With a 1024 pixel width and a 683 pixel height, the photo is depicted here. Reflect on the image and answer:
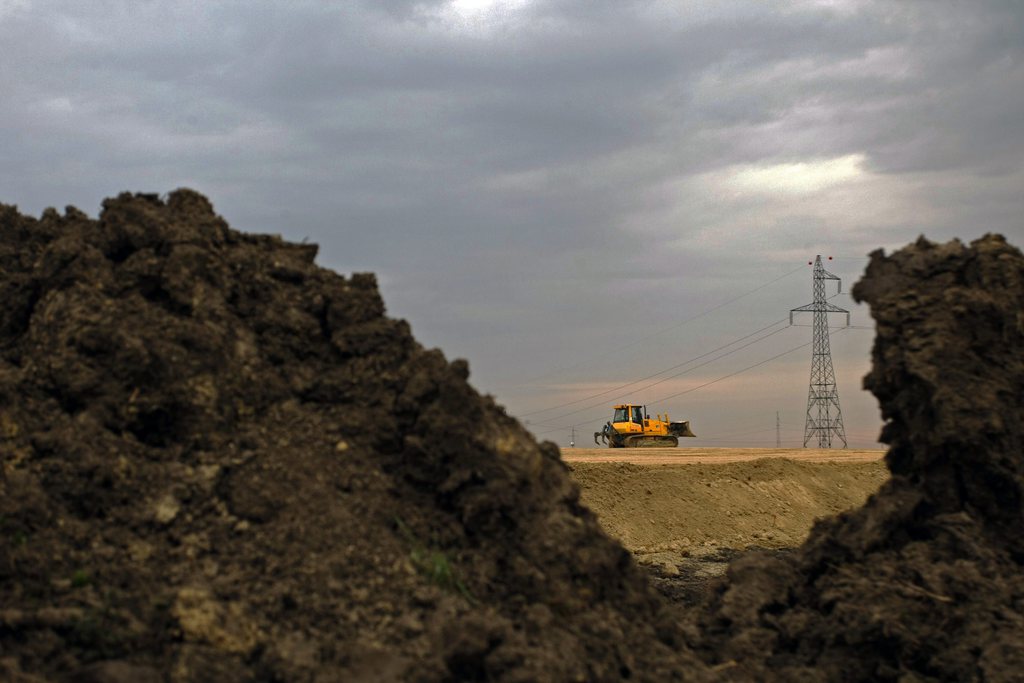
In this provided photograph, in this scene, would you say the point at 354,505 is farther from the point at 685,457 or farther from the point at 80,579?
the point at 685,457

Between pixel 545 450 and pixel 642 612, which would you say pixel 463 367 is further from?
pixel 642 612

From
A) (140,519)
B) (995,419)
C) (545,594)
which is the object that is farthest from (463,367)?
(995,419)

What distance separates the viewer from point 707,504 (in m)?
21.5

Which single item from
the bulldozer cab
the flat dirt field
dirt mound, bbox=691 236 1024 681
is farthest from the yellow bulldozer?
dirt mound, bbox=691 236 1024 681

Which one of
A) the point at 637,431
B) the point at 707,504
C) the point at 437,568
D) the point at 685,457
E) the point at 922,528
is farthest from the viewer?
the point at 637,431

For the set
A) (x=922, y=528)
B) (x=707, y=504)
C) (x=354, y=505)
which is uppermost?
(x=354, y=505)

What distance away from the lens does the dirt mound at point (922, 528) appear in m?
7.90

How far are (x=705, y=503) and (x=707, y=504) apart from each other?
0.17 feet

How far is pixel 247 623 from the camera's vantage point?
18.3 ft

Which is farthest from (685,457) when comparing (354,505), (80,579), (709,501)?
(80,579)

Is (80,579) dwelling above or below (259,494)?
below

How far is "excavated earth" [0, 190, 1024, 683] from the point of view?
564 centimetres

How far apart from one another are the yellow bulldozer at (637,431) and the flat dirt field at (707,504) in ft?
64.0

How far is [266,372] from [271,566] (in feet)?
5.56
